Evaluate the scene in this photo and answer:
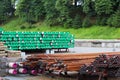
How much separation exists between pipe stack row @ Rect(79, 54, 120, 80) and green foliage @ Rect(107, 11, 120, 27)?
2155 centimetres

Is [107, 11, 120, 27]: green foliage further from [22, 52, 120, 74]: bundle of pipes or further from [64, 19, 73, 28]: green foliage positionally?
[22, 52, 120, 74]: bundle of pipes

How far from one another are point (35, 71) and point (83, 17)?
2512 centimetres

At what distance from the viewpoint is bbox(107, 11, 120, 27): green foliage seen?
104 feet

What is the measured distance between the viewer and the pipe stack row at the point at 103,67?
10.2m

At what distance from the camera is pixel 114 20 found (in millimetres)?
32219

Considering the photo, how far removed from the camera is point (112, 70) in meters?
10.5

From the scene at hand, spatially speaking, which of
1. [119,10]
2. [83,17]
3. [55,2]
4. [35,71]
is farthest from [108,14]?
[35,71]

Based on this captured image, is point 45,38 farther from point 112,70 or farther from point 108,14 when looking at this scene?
point 108,14

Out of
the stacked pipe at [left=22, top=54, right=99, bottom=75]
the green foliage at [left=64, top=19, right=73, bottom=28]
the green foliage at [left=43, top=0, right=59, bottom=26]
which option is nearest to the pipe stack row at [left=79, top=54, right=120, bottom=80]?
the stacked pipe at [left=22, top=54, right=99, bottom=75]

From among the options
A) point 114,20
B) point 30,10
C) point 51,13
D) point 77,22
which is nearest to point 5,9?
point 30,10

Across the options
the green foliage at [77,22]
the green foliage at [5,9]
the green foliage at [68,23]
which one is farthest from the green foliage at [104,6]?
the green foliage at [5,9]

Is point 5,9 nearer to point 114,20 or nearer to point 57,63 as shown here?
point 114,20

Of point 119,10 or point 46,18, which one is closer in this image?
point 119,10

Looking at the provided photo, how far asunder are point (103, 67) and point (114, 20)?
73.3 ft
